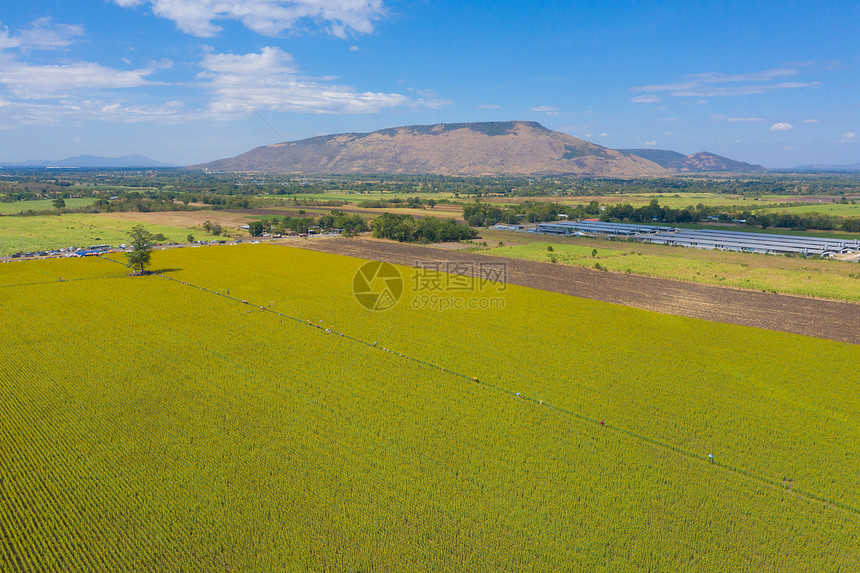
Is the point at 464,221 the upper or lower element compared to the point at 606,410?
upper

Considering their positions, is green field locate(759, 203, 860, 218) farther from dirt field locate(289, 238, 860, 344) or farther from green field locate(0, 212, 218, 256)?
green field locate(0, 212, 218, 256)

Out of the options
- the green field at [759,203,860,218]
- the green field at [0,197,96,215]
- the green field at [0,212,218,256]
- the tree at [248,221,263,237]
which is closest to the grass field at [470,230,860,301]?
the tree at [248,221,263,237]

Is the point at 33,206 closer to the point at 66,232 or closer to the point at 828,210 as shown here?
the point at 66,232

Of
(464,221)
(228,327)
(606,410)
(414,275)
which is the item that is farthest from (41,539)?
(464,221)

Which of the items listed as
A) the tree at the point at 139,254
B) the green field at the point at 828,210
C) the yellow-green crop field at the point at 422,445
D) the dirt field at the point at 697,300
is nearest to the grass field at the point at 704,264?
the dirt field at the point at 697,300

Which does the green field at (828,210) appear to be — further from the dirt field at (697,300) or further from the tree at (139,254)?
the tree at (139,254)

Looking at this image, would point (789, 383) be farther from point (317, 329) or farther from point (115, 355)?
point (115, 355)
